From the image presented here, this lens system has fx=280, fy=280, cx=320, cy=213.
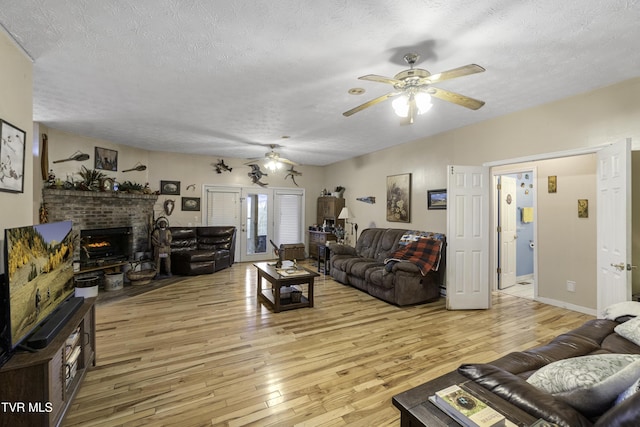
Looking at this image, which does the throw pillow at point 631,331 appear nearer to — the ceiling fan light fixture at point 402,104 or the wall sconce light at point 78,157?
the ceiling fan light fixture at point 402,104

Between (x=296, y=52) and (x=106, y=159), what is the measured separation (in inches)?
201

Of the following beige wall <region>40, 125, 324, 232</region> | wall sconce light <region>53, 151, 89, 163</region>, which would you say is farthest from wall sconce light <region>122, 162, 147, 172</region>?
wall sconce light <region>53, 151, 89, 163</region>

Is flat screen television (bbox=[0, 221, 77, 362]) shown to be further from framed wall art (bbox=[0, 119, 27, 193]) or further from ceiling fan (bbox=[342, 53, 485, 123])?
ceiling fan (bbox=[342, 53, 485, 123])

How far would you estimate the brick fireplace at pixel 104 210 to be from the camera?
464cm

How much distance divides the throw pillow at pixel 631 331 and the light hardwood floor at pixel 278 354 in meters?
0.98

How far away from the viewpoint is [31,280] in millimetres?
1746

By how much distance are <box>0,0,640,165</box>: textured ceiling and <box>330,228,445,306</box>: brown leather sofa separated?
7.33 feet

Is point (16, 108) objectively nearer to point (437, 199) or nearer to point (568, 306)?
point (437, 199)

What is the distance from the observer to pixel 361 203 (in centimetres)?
682

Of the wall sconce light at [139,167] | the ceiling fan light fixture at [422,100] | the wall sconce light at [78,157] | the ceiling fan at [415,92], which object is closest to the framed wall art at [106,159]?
the wall sconce light at [78,157]

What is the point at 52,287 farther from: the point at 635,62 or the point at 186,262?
the point at 635,62

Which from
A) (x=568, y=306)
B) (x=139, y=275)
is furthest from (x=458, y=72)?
(x=139, y=275)

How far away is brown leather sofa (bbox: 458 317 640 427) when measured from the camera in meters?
0.89

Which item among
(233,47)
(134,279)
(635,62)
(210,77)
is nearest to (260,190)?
(134,279)
